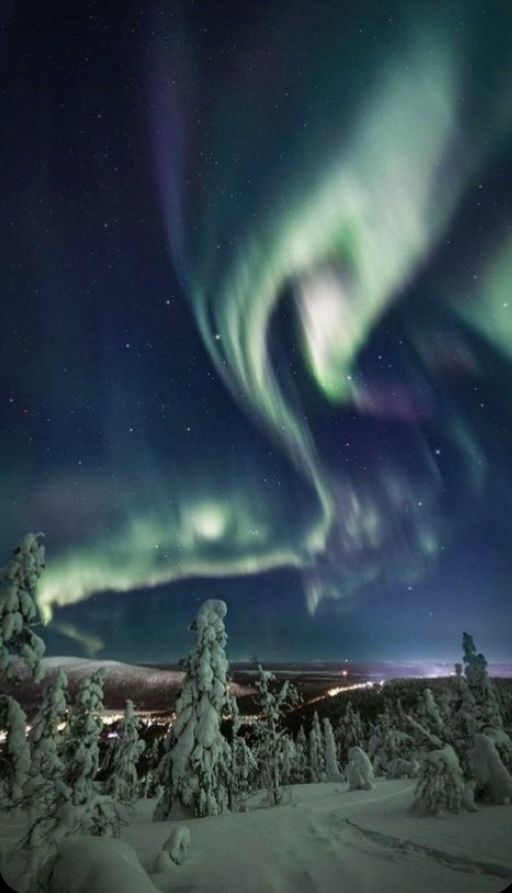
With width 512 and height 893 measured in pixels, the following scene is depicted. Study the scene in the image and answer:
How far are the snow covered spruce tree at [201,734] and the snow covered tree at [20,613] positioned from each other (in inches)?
450

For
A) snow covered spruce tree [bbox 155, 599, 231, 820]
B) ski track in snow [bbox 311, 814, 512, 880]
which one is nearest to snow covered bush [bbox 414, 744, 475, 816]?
ski track in snow [bbox 311, 814, 512, 880]

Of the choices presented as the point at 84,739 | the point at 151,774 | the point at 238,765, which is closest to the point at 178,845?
the point at 84,739

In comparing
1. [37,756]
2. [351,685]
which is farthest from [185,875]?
[351,685]

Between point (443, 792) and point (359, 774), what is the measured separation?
1135cm

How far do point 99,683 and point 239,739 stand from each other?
19.7 m

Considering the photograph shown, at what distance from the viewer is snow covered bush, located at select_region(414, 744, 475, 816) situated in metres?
14.6

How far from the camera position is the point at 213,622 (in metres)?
22.5

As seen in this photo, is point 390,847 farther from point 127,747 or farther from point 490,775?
Result: point 127,747

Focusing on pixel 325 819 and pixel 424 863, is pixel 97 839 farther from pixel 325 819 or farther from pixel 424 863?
pixel 325 819

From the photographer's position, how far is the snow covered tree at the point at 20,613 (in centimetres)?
1159

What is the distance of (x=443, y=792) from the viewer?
14.9 m

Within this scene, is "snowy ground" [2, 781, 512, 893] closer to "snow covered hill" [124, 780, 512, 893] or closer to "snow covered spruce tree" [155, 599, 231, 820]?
"snow covered hill" [124, 780, 512, 893]

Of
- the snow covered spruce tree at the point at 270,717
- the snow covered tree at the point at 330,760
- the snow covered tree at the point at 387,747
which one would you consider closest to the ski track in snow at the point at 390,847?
the snow covered spruce tree at the point at 270,717

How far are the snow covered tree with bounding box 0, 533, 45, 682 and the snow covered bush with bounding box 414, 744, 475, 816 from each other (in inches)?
520
